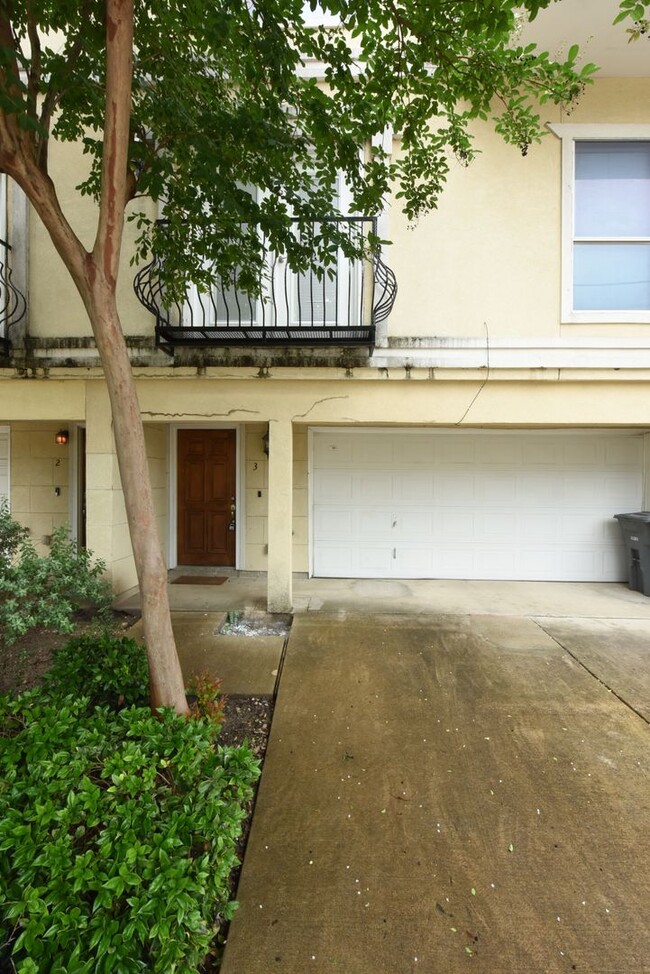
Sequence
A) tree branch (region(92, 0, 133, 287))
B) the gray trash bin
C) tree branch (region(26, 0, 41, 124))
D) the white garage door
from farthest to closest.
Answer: the white garage door
the gray trash bin
tree branch (region(26, 0, 41, 124))
tree branch (region(92, 0, 133, 287))

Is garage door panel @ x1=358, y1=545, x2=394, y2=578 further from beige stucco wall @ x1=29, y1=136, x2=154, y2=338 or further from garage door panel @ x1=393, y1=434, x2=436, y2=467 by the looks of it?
beige stucco wall @ x1=29, y1=136, x2=154, y2=338

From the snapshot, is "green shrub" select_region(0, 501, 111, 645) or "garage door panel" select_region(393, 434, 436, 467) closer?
"green shrub" select_region(0, 501, 111, 645)

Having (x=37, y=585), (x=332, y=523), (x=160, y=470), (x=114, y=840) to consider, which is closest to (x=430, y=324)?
(x=332, y=523)

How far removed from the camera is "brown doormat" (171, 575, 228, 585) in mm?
6406

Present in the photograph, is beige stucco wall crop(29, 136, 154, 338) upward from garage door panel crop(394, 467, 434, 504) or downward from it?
upward

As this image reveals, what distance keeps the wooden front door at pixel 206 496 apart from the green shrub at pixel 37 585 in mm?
3923

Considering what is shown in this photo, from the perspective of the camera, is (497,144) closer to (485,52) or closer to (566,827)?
(485,52)

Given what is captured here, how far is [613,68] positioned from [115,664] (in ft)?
24.5

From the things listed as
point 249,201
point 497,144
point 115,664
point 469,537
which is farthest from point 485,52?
point 469,537

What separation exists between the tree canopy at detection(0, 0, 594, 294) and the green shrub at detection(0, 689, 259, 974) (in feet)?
10.1

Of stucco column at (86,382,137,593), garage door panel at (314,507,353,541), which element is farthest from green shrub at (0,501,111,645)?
garage door panel at (314,507,353,541)

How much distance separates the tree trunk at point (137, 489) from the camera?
2.29m

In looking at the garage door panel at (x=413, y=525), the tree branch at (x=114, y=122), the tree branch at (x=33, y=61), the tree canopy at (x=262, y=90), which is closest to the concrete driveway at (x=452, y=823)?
the tree branch at (x=114, y=122)

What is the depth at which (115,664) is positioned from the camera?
2592mm
